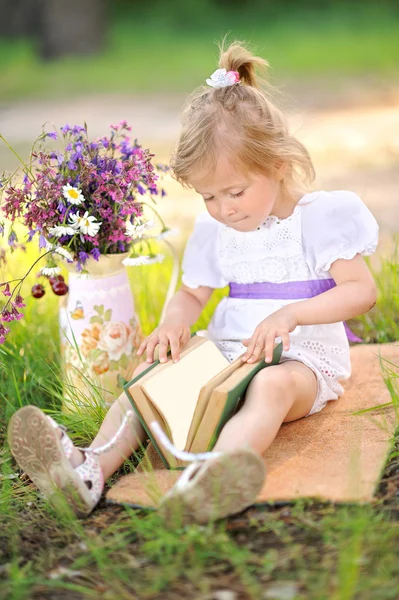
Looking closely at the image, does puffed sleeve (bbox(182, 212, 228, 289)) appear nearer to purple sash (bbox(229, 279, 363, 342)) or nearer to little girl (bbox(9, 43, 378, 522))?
little girl (bbox(9, 43, 378, 522))

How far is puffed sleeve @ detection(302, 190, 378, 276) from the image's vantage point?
243 centimetres

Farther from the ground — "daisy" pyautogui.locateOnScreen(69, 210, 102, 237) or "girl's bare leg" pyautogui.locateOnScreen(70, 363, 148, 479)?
"daisy" pyautogui.locateOnScreen(69, 210, 102, 237)

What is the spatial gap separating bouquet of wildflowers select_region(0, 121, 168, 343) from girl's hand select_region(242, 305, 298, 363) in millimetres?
486

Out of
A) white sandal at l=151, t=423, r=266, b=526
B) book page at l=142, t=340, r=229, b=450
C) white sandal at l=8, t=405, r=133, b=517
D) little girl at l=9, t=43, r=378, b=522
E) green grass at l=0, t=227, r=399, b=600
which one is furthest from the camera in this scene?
book page at l=142, t=340, r=229, b=450

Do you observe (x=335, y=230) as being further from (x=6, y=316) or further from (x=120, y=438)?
(x=6, y=316)

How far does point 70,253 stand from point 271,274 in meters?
0.61

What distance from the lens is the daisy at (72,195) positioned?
94.2 inches

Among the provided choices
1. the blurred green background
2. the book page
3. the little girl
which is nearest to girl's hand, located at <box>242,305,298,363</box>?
the little girl

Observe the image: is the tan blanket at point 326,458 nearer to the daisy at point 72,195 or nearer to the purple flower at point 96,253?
the purple flower at point 96,253

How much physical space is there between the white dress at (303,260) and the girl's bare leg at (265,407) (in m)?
0.14

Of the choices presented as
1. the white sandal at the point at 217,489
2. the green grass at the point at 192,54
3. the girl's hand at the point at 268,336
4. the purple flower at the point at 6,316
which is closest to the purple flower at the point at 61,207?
the purple flower at the point at 6,316

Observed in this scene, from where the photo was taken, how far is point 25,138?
28.2ft

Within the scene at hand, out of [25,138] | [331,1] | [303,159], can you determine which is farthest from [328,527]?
[331,1]

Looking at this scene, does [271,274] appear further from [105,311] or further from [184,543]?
[184,543]
